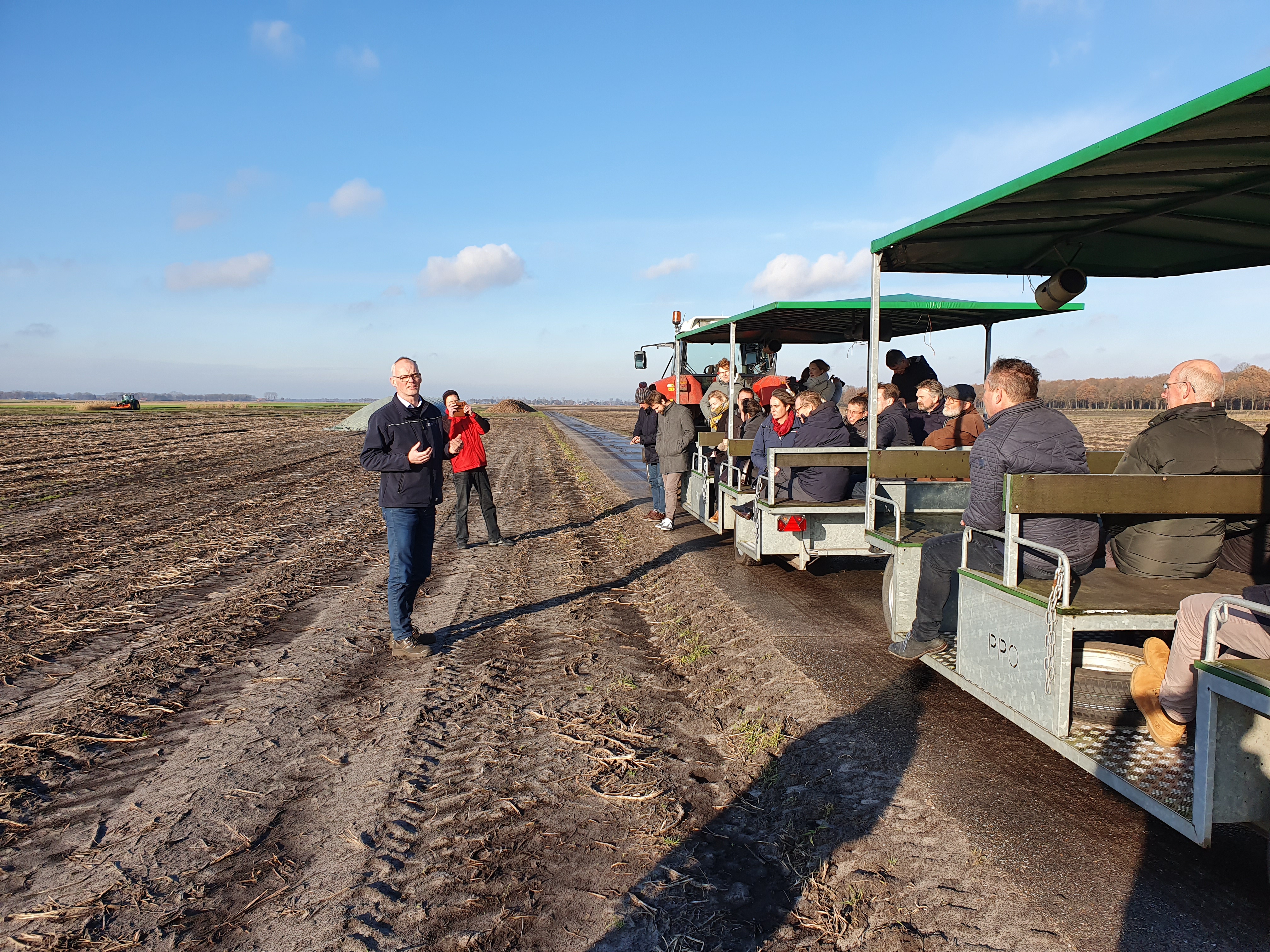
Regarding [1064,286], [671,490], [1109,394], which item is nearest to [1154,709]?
[1064,286]

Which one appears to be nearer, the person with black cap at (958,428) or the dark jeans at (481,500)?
the person with black cap at (958,428)

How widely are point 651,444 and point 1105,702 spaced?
8844 mm

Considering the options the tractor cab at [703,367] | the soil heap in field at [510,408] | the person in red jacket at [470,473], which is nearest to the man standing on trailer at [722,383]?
the tractor cab at [703,367]

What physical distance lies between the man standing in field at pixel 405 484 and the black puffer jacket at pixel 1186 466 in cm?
429

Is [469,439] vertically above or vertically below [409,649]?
above

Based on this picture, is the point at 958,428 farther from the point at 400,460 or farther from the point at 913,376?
the point at 400,460

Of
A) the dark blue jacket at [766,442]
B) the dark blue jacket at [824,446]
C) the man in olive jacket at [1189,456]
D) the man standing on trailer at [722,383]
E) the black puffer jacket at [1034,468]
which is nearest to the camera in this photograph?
the man in olive jacket at [1189,456]

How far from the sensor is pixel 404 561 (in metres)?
5.86

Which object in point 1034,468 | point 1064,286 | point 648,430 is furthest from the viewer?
point 648,430

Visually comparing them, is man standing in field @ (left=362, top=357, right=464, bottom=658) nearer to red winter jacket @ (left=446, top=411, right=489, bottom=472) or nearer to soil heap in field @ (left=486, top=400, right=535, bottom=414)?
red winter jacket @ (left=446, top=411, right=489, bottom=472)

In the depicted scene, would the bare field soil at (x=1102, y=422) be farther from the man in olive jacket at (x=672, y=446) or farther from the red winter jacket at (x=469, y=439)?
the red winter jacket at (x=469, y=439)

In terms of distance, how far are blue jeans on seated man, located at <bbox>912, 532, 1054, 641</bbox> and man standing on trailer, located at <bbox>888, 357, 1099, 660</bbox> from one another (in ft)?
0.04

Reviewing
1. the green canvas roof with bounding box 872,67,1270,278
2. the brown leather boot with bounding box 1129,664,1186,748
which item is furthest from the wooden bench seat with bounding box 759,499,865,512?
the brown leather boot with bounding box 1129,664,1186,748

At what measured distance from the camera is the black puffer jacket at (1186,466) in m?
3.87
